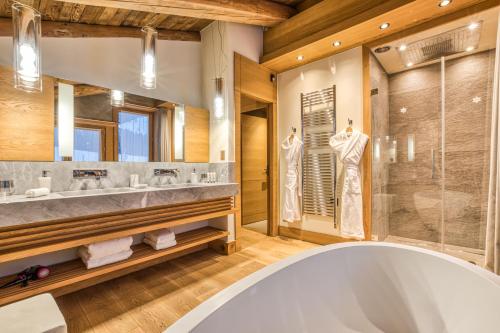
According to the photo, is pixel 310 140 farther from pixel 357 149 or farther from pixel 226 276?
pixel 226 276

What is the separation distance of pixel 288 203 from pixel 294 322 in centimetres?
210

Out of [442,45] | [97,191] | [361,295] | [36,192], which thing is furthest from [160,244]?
[442,45]

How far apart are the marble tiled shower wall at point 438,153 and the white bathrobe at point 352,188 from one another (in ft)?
1.12

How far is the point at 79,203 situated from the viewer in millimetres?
1544

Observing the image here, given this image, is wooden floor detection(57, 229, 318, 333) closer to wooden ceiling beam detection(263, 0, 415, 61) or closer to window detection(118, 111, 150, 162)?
window detection(118, 111, 150, 162)

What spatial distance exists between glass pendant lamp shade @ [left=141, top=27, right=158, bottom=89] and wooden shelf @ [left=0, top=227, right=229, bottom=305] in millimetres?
1573

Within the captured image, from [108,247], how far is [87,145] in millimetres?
951

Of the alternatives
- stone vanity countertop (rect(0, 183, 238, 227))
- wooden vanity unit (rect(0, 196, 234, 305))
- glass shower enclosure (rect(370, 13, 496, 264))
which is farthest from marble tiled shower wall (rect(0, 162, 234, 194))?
glass shower enclosure (rect(370, 13, 496, 264))

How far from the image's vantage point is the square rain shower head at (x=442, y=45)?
7.64 ft

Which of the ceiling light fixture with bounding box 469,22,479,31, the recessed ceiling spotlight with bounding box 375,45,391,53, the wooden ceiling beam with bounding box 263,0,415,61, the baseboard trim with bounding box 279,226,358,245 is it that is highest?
the wooden ceiling beam with bounding box 263,0,415,61

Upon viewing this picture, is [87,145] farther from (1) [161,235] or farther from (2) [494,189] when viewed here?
(2) [494,189]

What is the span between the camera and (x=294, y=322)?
3.75ft

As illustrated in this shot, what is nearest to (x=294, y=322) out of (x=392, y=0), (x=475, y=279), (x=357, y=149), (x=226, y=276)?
(x=475, y=279)

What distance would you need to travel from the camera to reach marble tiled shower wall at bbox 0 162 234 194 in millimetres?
1752
